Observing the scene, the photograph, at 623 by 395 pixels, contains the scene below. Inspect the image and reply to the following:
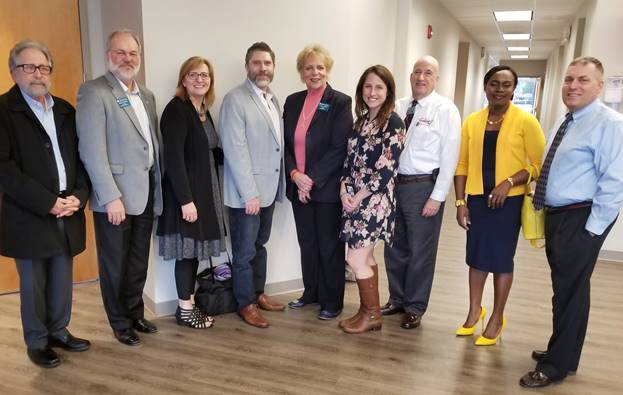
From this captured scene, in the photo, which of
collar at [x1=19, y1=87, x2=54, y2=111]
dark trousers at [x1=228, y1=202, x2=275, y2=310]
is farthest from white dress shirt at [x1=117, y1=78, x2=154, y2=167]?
dark trousers at [x1=228, y1=202, x2=275, y2=310]

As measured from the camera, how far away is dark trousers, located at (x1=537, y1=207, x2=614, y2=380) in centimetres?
225

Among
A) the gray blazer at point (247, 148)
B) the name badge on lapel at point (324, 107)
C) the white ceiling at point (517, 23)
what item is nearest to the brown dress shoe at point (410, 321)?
the gray blazer at point (247, 148)

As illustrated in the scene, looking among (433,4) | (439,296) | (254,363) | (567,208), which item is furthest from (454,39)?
(254,363)

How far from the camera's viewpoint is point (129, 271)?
9.08 ft

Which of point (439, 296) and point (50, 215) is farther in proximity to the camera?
point (439, 296)

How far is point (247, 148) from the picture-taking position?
286cm

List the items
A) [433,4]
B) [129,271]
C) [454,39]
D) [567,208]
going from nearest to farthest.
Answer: [567,208] → [129,271] → [433,4] → [454,39]

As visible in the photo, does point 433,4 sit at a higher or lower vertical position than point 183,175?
higher

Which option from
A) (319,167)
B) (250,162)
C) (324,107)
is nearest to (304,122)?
(324,107)

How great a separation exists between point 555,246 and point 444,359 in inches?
34.0

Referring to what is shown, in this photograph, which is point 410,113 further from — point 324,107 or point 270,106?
point 270,106

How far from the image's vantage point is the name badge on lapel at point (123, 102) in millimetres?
2482

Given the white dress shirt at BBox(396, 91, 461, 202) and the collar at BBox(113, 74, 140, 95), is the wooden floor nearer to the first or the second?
the white dress shirt at BBox(396, 91, 461, 202)

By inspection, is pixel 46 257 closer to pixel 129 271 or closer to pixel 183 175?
pixel 129 271
